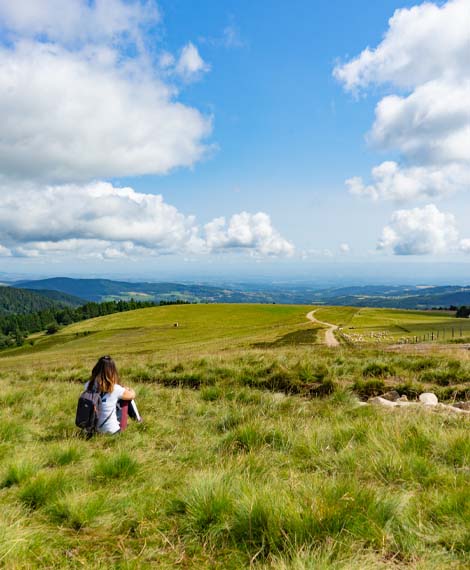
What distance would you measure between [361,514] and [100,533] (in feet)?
8.20

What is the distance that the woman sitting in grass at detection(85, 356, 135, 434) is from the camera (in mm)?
6914

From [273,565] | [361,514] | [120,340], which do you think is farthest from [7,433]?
[120,340]

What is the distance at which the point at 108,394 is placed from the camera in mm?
7148

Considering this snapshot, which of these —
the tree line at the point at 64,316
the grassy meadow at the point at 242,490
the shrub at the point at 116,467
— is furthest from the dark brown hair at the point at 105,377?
the tree line at the point at 64,316

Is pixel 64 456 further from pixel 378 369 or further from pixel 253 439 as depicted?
pixel 378 369

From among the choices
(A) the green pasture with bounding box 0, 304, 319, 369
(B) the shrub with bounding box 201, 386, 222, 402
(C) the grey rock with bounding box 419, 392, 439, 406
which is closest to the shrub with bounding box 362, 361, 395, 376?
(C) the grey rock with bounding box 419, 392, 439, 406

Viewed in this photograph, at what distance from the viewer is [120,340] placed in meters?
68.8

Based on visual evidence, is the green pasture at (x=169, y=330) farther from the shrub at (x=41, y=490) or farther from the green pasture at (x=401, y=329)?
the shrub at (x=41, y=490)

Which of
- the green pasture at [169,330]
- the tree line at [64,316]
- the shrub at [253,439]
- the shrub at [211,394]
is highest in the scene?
the shrub at [253,439]

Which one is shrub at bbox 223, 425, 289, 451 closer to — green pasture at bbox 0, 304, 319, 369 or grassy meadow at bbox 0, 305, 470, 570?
grassy meadow at bbox 0, 305, 470, 570

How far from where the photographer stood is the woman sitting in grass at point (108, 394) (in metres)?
6.91

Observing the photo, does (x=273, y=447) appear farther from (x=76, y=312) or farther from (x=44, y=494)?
(x=76, y=312)

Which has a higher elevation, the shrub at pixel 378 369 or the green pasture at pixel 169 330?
the shrub at pixel 378 369

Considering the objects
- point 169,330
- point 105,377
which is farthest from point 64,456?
point 169,330
